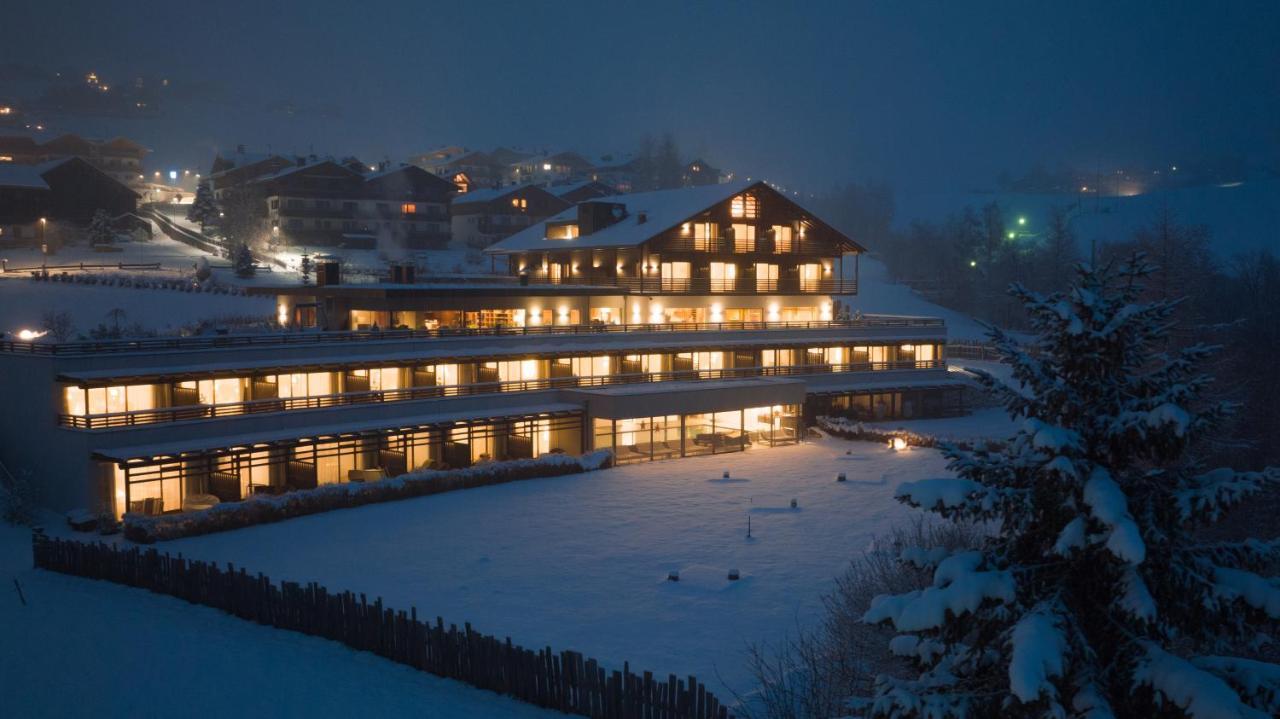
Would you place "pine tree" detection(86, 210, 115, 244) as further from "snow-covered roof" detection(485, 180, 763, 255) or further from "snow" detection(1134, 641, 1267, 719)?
"snow" detection(1134, 641, 1267, 719)

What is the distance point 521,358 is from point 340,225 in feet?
168

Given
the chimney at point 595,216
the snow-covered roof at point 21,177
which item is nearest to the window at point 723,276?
the chimney at point 595,216

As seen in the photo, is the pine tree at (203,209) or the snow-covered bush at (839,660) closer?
the snow-covered bush at (839,660)

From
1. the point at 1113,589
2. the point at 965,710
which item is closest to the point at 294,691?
the point at 965,710

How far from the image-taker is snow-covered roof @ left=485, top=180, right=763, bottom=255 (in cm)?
5669

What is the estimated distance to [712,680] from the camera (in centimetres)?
1709

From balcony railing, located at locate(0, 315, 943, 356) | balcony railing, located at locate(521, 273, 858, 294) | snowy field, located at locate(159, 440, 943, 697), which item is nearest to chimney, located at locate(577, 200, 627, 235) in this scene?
balcony railing, located at locate(521, 273, 858, 294)

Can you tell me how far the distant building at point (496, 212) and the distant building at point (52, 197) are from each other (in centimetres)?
2930

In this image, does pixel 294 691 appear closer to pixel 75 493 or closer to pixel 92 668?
pixel 92 668

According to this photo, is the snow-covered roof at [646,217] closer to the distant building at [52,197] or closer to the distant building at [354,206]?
the distant building at [354,206]

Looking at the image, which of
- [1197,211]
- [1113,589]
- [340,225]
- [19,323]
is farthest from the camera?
[1197,211]

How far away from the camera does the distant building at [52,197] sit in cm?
7512

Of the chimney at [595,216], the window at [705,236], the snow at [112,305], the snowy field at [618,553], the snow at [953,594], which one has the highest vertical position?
the chimney at [595,216]

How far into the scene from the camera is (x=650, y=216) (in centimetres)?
5966
